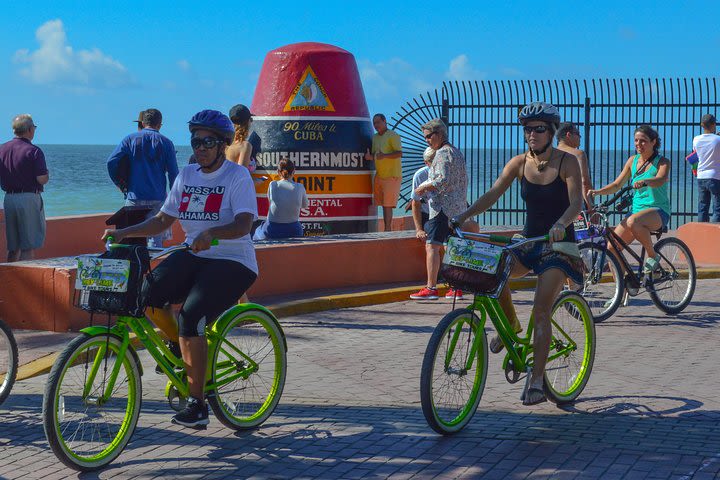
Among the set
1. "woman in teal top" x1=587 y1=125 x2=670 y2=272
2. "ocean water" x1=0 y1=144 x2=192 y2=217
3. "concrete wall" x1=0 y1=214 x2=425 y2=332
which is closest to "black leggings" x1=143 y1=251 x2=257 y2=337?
"concrete wall" x1=0 y1=214 x2=425 y2=332

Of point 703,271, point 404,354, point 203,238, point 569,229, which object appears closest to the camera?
point 203,238

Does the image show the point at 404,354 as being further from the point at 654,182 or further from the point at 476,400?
the point at 654,182

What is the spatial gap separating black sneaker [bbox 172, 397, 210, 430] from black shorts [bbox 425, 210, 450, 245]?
5358 mm

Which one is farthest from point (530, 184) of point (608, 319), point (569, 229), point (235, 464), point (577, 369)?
point (608, 319)

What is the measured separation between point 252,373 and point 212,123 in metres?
1.37

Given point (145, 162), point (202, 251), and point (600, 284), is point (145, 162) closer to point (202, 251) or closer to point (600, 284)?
point (600, 284)

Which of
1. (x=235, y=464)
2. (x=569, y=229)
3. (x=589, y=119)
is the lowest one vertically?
(x=235, y=464)

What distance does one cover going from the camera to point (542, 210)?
688cm

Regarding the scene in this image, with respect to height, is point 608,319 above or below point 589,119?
below

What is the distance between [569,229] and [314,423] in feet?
6.04

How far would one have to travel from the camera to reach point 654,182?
10.6 m

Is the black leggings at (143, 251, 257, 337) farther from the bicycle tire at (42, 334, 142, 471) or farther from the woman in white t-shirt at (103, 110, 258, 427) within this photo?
the bicycle tire at (42, 334, 142, 471)

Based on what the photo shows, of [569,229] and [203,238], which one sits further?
[569,229]

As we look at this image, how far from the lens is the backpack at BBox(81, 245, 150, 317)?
557 cm
